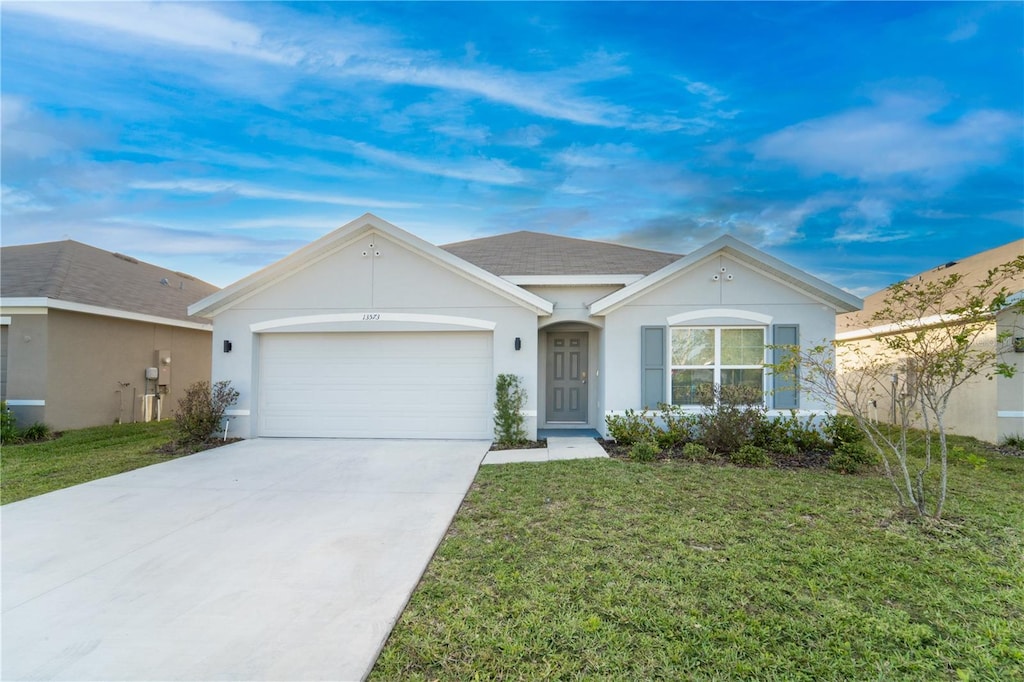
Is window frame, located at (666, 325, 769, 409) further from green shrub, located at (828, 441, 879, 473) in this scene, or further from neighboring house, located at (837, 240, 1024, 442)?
green shrub, located at (828, 441, 879, 473)

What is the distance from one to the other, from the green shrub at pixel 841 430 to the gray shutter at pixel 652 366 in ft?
10.2

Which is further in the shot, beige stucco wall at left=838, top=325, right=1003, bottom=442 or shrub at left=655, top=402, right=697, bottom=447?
beige stucco wall at left=838, top=325, right=1003, bottom=442

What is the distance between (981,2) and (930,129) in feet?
9.03

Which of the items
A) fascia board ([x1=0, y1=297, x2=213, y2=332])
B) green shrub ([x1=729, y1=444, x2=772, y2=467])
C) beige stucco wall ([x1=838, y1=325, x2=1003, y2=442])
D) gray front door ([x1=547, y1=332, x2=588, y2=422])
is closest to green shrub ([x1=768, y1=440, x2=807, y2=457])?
green shrub ([x1=729, y1=444, x2=772, y2=467])

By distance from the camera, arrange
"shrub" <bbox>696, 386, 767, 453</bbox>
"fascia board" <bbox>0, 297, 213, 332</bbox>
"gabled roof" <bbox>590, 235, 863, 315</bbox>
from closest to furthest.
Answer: "shrub" <bbox>696, 386, 767, 453</bbox> < "gabled roof" <bbox>590, 235, 863, 315</bbox> < "fascia board" <bbox>0, 297, 213, 332</bbox>

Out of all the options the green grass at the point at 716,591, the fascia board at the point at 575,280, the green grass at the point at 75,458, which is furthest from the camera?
the fascia board at the point at 575,280

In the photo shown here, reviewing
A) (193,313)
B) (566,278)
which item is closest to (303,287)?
(193,313)

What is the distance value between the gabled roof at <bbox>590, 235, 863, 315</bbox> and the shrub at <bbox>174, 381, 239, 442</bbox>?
8606 mm

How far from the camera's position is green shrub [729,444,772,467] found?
7.97m

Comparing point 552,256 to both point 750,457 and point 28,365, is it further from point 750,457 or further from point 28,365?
point 28,365

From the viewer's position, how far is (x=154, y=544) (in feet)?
15.4

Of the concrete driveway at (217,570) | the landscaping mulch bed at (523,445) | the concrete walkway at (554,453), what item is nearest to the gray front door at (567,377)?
the concrete walkway at (554,453)

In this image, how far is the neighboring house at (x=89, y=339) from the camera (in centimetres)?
1070

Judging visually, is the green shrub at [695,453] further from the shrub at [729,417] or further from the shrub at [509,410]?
the shrub at [509,410]
